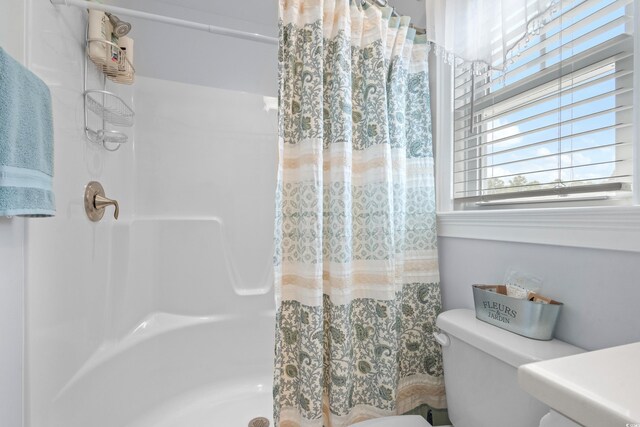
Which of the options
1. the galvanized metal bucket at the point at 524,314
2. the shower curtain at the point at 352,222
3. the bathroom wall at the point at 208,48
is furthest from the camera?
the bathroom wall at the point at 208,48

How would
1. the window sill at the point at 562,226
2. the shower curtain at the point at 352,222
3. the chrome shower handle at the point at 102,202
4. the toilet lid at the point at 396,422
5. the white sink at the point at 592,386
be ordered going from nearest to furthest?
the white sink at the point at 592,386, the window sill at the point at 562,226, the toilet lid at the point at 396,422, the shower curtain at the point at 352,222, the chrome shower handle at the point at 102,202

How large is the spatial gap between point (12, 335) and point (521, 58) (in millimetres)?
1798

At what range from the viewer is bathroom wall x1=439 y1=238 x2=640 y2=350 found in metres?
0.70

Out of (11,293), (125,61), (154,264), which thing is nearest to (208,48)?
(125,61)

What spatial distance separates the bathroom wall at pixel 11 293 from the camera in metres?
0.77

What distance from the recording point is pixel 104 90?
139cm

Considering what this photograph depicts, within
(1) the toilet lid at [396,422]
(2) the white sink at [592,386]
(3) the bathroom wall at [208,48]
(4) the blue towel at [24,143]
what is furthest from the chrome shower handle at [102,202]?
(2) the white sink at [592,386]

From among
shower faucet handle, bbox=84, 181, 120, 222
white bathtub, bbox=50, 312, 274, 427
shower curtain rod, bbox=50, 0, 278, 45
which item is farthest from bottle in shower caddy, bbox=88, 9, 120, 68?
white bathtub, bbox=50, 312, 274, 427

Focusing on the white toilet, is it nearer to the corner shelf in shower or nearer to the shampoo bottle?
the corner shelf in shower

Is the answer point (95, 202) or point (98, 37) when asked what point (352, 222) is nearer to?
point (95, 202)

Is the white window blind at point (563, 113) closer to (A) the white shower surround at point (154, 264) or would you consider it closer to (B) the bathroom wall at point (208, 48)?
(A) the white shower surround at point (154, 264)

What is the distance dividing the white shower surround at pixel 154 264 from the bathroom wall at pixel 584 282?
138 cm

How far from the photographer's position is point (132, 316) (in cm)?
166

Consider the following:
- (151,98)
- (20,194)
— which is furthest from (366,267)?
(151,98)
